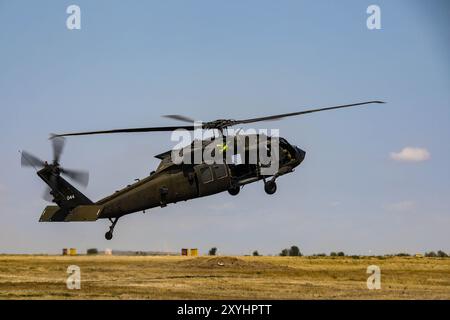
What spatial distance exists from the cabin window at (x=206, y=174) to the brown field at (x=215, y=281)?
535 centimetres

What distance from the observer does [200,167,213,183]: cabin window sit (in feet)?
118

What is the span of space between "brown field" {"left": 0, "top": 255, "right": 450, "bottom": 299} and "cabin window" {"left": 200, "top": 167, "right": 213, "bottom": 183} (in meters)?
5.35

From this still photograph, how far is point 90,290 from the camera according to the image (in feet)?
96.3

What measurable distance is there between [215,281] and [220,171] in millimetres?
6009

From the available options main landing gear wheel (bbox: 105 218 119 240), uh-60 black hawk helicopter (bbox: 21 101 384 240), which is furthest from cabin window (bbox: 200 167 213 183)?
main landing gear wheel (bbox: 105 218 119 240)

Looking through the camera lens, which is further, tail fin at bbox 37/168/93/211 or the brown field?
tail fin at bbox 37/168/93/211

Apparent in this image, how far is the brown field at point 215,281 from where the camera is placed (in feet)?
92.5

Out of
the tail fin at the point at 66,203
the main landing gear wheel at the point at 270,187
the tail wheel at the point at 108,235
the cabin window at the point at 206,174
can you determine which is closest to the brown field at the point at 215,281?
the tail wheel at the point at 108,235

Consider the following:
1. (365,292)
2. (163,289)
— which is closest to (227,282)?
(163,289)

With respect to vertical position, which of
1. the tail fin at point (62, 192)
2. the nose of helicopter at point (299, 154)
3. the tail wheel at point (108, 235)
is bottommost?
the tail wheel at point (108, 235)

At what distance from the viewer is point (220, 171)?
36.5 meters

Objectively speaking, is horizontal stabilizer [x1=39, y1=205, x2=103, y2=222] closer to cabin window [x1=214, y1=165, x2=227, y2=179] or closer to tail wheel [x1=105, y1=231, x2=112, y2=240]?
tail wheel [x1=105, y1=231, x2=112, y2=240]

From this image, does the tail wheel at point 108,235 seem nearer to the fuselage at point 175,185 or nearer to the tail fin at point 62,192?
the fuselage at point 175,185

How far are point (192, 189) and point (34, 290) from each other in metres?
10.2
